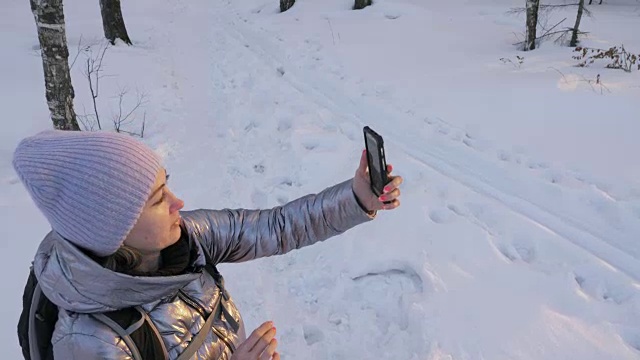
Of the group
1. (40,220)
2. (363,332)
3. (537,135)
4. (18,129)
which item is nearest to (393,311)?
(363,332)

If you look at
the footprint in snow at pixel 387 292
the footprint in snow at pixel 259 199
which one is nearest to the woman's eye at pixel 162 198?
the footprint in snow at pixel 387 292

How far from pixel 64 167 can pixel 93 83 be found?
6.61 metres

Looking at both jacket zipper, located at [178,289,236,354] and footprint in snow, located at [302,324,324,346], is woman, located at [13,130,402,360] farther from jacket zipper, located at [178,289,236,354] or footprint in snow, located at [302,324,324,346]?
footprint in snow, located at [302,324,324,346]

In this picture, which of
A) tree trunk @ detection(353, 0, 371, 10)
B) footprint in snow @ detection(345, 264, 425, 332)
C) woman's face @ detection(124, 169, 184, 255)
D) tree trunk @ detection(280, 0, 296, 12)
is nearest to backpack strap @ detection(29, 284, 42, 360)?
woman's face @ detection(124, 169, 184, 255)

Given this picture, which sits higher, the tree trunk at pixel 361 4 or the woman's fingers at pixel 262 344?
the woman's fingers at pixel 262 344

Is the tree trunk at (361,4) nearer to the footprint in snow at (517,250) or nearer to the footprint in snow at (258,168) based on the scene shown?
the footprint in snow at (258,168)

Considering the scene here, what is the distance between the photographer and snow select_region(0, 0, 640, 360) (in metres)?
3.16

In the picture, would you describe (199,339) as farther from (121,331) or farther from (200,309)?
(121,331)

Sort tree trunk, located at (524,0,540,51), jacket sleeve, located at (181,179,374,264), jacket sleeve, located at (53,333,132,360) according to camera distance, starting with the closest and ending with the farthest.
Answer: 1. jacket sleeve, located at (53,333,132,360)
2. jacket sleeve, located at (181,179,374,264)
3. tree trunk, located at (524,0,540,51)

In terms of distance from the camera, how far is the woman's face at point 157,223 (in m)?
1.59

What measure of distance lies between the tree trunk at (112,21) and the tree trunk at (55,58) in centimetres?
502

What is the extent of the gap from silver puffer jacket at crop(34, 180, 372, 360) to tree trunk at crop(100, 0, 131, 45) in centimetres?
882

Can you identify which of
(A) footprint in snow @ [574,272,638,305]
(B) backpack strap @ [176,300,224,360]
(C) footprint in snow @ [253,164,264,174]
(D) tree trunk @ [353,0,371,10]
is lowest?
(A) footprint in snow @ [574,272,638,305]

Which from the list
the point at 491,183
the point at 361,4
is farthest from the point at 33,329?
the point at 361,4
